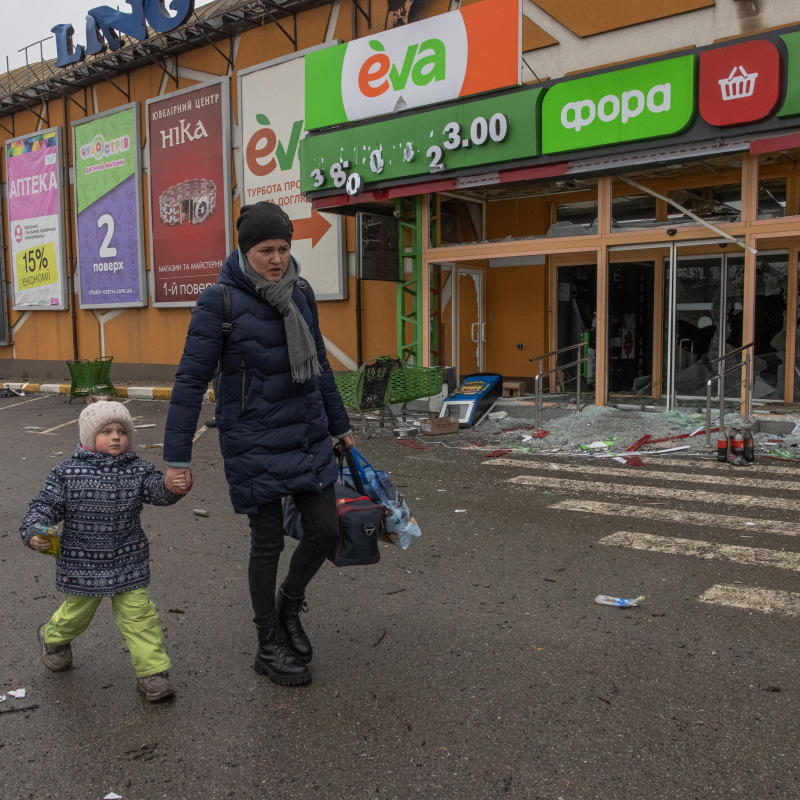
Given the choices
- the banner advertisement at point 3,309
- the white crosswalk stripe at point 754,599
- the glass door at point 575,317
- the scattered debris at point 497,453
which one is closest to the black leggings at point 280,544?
the white crosswalk stripe at point 754,599

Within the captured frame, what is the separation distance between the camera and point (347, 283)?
16703 mm

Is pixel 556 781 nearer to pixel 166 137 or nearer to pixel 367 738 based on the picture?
pixel 367 738

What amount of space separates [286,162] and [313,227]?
5.50 ft

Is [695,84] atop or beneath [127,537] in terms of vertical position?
atop

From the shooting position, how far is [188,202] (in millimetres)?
Result: 19734

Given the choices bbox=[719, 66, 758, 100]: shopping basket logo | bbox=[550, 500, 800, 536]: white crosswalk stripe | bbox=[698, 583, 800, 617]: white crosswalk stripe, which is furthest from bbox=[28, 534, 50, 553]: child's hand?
bbox=[719, 66, 758, 100]: shopping basket logo

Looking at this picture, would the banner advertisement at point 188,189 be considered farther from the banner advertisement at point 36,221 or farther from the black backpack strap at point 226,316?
the black backpack strap at point 226,316

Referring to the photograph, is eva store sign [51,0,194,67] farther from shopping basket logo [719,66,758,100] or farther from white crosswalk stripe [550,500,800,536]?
white crosswalk stripe [550,500,800,536]

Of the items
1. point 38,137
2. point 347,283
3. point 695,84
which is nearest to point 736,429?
point 695,84

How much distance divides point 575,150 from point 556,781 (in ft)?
33.4

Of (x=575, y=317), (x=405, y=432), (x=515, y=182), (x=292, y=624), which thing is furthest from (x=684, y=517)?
(x=575, y=317)

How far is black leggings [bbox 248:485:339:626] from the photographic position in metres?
3.60

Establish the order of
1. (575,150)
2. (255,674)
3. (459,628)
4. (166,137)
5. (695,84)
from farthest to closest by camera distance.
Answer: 1. (166,137)
2. (575,150)
3. (695,84)
4. (459,628)
5. (255,674)

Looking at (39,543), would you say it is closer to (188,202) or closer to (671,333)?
(671,333)
